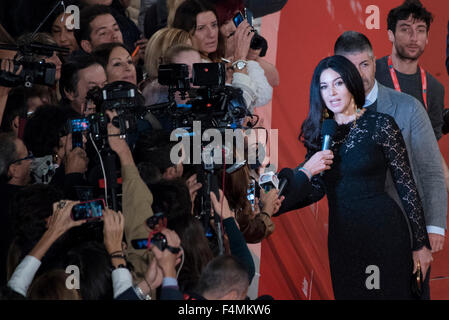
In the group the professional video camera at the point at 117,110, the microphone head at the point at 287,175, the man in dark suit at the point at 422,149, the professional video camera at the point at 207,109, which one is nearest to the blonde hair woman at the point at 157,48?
the professional video camera at the point at 207,109

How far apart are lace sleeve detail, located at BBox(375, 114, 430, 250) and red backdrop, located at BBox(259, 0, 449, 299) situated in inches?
19.0

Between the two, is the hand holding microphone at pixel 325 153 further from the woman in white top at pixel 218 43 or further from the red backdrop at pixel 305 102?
the woman in white top at pixel 218 43

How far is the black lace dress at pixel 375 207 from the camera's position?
14.5 feet

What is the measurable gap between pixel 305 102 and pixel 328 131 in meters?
0.46

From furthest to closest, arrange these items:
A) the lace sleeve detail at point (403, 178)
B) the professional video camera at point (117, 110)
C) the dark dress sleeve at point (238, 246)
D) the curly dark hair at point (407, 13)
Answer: the curly dark hair at point (407, 13), the lace sleeve detail at point (403, 178), the professional video camera at point (117, 110), the dark dress sleeve at point (238, 246)

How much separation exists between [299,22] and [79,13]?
4.95 ft

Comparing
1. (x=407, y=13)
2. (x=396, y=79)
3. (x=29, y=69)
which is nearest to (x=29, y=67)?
(x=29, y=69)

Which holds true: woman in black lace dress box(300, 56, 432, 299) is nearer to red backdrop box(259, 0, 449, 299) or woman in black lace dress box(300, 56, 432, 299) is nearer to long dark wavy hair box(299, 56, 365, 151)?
long dark wavy hair box(299, 56, 365, 151)

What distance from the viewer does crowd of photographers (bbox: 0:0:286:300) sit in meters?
3.17

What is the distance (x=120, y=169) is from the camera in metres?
3.82

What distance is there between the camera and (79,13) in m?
4.96

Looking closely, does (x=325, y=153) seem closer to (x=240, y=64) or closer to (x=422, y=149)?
(x=422, y=149)

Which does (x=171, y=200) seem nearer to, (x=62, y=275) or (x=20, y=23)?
(x=62, y=275)
